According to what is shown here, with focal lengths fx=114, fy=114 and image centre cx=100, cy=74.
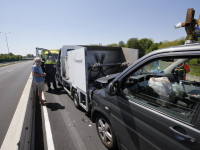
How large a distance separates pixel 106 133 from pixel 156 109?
51.2 inches

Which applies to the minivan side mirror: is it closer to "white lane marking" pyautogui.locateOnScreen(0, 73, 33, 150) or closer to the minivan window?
the minivan window

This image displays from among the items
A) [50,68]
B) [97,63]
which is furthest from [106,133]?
[50,68]

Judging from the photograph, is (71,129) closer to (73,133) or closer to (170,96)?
(73,133)

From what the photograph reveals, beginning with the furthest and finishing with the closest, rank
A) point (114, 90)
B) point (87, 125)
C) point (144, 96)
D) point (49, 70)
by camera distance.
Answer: point (49, 70), point (87, 125), point (114, 90), point (144, 96)

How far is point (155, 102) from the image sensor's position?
1.47 metres

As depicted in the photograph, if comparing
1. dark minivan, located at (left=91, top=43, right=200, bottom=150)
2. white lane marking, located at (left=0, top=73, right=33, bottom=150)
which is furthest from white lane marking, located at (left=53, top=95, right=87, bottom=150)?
white lane marking, located at (left=0, top=73, right=33, bottom=150)

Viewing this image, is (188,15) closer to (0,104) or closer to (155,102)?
(155,102)

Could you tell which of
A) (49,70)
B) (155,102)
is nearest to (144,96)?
(155,102)

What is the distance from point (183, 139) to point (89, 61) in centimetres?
336

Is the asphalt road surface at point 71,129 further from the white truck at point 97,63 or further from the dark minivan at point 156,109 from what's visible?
the dark minivan at point 156,109

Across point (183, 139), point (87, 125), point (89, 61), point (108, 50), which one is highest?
point (108, 50)

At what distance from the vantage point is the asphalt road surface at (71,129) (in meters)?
2.43

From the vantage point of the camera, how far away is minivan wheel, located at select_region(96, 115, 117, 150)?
212cm

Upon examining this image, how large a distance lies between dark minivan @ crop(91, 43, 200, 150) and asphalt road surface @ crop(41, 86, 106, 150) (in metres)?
0.53
